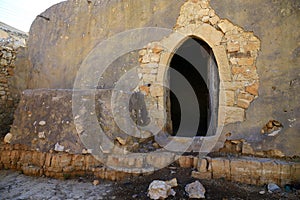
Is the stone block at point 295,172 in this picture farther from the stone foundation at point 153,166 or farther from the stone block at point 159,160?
the stone block at point 159,160

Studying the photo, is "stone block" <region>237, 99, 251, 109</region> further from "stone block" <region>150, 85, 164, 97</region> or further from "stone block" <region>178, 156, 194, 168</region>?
"stone block" <region>150, 85, 164, 97</region>

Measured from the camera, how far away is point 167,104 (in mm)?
4258

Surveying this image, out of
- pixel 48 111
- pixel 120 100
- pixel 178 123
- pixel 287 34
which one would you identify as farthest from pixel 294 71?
pixel 178 123

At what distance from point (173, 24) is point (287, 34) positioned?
1839 mm

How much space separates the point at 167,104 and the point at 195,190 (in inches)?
79.9

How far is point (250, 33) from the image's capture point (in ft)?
11.2

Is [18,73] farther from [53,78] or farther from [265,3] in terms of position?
[265,3]

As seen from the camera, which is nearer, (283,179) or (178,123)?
(283,179)

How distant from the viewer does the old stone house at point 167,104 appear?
9.88ft

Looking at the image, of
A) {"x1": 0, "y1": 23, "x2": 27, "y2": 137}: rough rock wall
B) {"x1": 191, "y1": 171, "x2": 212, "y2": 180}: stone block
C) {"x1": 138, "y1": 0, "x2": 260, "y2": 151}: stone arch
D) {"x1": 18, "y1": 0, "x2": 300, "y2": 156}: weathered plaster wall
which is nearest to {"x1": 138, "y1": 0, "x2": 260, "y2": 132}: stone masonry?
{"x1": 138, "y1": 0, "x2": 260, "y2": 151}: stone arch

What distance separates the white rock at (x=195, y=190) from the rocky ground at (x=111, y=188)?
7 cm

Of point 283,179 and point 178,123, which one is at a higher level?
point 178,123

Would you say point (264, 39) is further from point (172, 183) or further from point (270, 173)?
point (172, 183)

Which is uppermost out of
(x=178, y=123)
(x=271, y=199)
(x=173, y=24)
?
(x=173, y=24)
